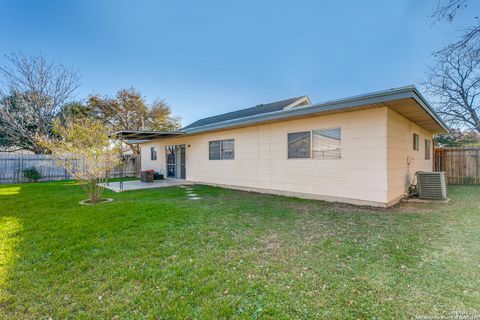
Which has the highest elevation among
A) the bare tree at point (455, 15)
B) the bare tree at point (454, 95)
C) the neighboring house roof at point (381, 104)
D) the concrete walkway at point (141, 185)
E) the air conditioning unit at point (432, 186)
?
the bare tree at point (454, 95)

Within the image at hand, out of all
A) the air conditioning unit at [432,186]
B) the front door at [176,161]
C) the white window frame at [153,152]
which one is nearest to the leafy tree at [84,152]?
the front door at [176,161]

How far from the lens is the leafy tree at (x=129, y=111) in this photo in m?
19.7

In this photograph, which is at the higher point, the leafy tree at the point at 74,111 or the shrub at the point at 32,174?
the leafy tree at the point at 74,111

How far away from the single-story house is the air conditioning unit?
409 mm

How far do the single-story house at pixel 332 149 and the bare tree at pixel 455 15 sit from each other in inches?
45.7

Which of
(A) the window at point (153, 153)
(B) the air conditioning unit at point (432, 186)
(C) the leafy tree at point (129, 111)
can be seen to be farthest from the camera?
(C) the leafy tree at point (129, 111)

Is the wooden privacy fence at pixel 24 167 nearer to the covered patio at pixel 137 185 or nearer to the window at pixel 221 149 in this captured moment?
the covered patio at pixel 137 185

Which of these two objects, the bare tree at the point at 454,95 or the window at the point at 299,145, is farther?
the bare tree at the point at 454,95

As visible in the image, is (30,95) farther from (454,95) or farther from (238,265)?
(454,95)

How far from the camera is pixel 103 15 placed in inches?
382

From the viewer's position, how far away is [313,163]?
681 centimetres

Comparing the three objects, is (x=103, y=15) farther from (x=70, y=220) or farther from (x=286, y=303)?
(x=286, y=303)

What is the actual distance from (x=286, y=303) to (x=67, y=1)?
485 inches

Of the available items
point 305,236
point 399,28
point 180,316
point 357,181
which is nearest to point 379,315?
point 180,316
